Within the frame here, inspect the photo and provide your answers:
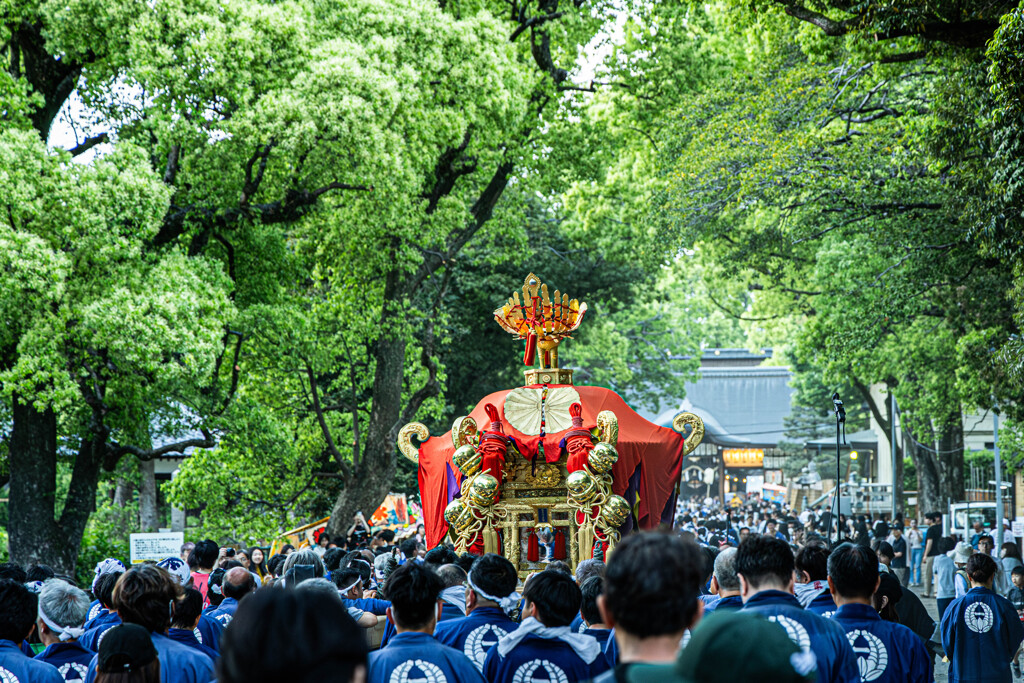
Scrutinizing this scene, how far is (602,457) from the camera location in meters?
10.9

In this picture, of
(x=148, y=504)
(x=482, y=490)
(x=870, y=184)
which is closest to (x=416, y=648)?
(x=482, y=490)

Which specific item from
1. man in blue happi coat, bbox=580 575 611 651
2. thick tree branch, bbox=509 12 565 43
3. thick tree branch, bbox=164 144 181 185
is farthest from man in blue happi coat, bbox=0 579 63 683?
thick tree branch, bbox=509 12 565 43

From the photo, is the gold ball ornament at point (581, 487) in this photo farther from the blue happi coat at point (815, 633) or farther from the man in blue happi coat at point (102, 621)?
the blue happi coat at point (815, 633)

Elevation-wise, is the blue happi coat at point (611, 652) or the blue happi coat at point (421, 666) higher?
the blue happi coat at point (421, 666)

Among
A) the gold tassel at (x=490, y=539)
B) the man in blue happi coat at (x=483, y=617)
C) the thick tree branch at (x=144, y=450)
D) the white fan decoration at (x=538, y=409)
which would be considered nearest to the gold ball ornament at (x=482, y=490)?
the gold tassel at (x=490, y=539)

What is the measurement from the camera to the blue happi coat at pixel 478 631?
5.32 meters

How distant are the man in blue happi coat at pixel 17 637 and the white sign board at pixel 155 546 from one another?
7.84 m

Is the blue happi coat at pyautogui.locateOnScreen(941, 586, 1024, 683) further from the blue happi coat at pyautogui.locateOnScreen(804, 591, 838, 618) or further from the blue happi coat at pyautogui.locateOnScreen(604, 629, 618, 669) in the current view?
the blue happi coat at pyautogui.locateOnScreen(604, 629, 618, 669)

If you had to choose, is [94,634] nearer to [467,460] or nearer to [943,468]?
[467,460]

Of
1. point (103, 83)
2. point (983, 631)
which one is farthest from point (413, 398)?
point (983, 631)

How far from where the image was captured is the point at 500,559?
5617mm

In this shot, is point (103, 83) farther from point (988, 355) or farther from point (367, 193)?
point (988, 355)

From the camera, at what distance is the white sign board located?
40.8 ft

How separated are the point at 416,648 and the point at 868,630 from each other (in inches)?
88.7
